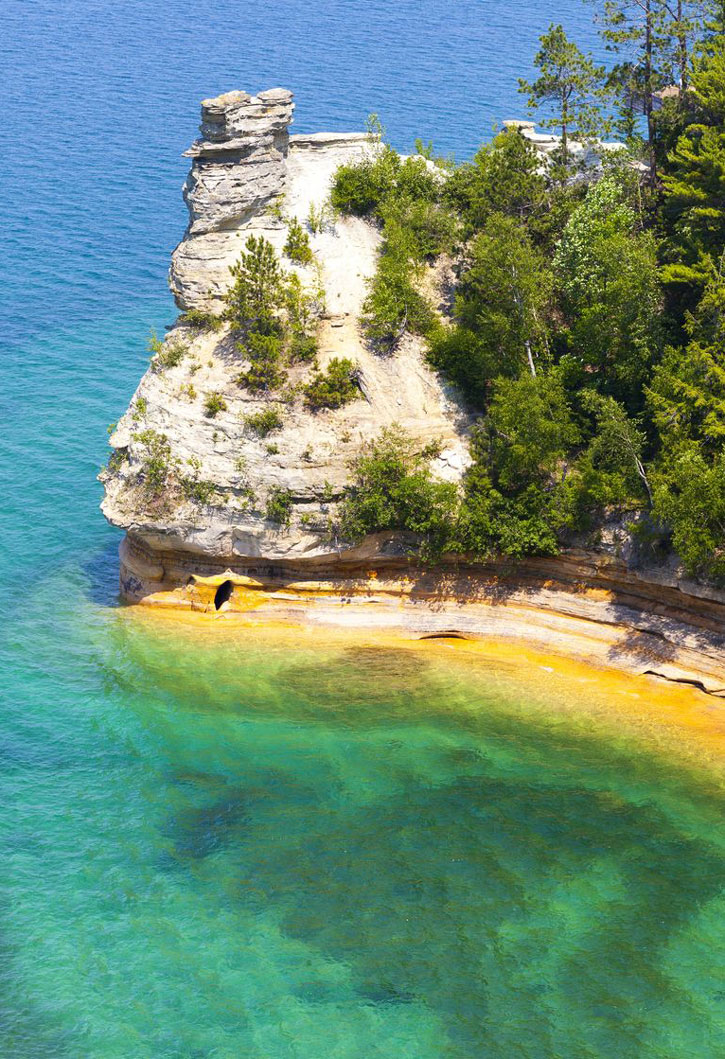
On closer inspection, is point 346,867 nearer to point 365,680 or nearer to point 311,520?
point 365,680

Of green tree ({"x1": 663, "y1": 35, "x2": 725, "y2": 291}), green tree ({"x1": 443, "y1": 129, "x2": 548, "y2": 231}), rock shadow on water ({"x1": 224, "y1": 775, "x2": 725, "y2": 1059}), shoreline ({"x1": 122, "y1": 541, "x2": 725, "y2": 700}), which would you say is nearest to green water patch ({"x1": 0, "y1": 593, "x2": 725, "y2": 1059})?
rock shadow on water ({"x1": 224, "y1": 775, "x2": 725, "y2": 1059})

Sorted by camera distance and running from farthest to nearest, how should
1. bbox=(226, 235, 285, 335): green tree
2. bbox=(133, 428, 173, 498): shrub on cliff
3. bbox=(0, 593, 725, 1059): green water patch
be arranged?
bbox=(226, 235, 285, 335): green tree → bbox=(133, 428, 173, 498): shrub on cliff → bbox=(0, 593, 725, 1059): green water patch

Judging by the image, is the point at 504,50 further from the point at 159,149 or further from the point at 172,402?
the point at 172,402

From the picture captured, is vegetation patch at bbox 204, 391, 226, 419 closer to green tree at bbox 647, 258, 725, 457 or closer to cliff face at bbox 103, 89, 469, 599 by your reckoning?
cliff face at bbox 103, 89, 469, 599

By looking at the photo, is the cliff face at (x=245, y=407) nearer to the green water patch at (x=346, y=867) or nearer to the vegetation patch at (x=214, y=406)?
the vegetation patch at (x=214, y=406)

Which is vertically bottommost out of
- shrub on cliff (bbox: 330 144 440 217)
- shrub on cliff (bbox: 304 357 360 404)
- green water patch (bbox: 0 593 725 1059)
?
green water patch (bbox: 0 593 725 1059)

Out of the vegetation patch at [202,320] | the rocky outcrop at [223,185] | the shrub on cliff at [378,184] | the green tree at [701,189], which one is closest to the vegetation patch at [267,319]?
the vegetation patch at [202,320]

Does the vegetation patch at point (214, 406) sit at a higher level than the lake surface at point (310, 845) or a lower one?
higher

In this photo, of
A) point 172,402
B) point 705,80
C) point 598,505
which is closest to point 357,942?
point 598,505
